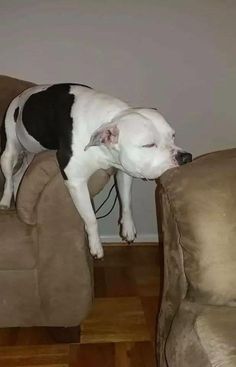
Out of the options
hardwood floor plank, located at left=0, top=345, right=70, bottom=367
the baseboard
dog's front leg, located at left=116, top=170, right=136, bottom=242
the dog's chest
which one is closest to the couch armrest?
the dog's chest

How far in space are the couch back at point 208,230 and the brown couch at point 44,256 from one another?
1.94 feet

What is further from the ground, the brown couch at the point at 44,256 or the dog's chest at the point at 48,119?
the dog's chest at the point at 48,119

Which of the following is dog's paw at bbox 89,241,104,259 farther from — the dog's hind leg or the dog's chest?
the dog's hind leg

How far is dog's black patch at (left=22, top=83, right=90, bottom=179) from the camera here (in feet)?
6.39

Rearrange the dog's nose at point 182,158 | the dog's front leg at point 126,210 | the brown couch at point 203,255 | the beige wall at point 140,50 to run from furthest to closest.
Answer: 1. the beige wall at point 140,50
2. the dog's front leg at point 126,210
3. the dog's nose at point 182,158
4. the brown couch at point 203,255

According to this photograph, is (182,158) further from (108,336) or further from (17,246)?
(108,336)

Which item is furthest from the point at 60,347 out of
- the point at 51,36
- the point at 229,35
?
the point at 229,35

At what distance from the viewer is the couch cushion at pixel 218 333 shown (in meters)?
1.10

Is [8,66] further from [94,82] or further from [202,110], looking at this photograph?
[202,110]

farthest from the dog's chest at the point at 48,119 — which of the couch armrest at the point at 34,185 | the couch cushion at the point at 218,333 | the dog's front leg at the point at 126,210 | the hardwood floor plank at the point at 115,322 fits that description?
the couch cushion at the point at 218,333

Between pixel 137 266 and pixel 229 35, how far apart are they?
4.45 feet

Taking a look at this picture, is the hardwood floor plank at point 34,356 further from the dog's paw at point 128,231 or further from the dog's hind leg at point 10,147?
the dog's hind leg at point 10,147

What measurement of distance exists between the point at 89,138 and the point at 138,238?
1.18 meters

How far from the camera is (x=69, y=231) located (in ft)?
6.19
